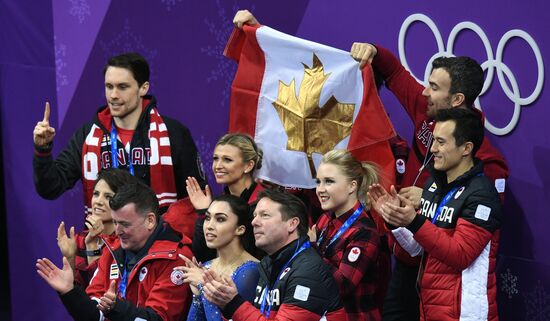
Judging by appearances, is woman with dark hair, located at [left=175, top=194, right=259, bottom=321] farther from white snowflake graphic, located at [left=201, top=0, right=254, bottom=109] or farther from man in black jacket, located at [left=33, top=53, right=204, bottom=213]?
white snowflake graphic, located at [left=201, top=0, right=254, bottom=109]

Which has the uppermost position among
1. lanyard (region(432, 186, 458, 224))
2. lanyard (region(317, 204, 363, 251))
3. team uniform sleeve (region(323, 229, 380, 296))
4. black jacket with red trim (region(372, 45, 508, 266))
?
black jacket with red trim (region(372, 45, 508, 266))

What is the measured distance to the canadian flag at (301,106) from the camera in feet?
20.4

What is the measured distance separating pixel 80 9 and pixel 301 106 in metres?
3.36

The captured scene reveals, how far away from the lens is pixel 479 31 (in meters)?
6.23

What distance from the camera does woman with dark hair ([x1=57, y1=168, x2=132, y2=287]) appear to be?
6.30 m

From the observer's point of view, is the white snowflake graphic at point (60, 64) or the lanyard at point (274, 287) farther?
the white snowflake graphic at point (60, 64)

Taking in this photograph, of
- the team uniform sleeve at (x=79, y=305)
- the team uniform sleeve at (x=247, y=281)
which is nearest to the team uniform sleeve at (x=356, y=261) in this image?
the team uniform sleeve at (x=247, y=281)

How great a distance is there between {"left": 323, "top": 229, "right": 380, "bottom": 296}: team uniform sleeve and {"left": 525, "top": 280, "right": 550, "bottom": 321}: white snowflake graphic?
1.08m

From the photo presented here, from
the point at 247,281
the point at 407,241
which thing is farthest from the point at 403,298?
the point at 247,281

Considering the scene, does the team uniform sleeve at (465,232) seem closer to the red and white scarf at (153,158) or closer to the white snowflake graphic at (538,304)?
the white snowflake graphic at (538,304)

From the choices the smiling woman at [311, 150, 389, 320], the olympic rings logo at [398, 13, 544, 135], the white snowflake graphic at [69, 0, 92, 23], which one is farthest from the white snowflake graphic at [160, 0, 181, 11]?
the smiling woman at [311, 150, 389, 320]

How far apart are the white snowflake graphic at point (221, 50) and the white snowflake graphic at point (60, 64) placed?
167 centimetres

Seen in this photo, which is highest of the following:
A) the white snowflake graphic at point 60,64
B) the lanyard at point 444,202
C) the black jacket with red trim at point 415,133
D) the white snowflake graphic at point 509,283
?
the white snowflake graphic at point 60,64

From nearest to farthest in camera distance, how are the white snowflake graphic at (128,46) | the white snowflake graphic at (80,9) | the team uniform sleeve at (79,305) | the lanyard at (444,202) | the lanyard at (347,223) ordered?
the lanyard at (444,202) → the team uniform sleeve at (79,305) → the lanyard at (347,223) → the white snowflake graphic at (128,46) → the white snowflake graphic at (80,9)
